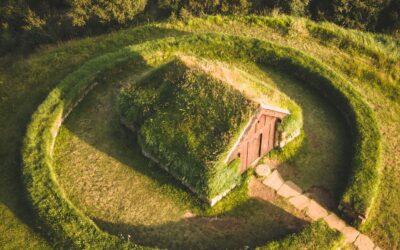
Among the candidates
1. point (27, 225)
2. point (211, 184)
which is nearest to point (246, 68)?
point (211, 184)

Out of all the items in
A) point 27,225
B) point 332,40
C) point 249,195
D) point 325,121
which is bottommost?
point 27,225

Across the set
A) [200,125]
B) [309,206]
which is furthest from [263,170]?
[200,125]

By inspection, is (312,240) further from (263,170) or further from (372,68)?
(372,68)

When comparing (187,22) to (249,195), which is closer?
(249,195)

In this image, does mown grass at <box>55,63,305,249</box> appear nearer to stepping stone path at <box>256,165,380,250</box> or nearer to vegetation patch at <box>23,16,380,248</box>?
stepping stone path at <box>256,165,380,250</box>

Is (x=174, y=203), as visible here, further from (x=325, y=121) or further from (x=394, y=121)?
(x=394, y=121)

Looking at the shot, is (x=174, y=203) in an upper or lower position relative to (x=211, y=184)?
lower

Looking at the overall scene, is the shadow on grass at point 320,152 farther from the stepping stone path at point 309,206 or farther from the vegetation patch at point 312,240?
the vegetation patch at point 312,240
